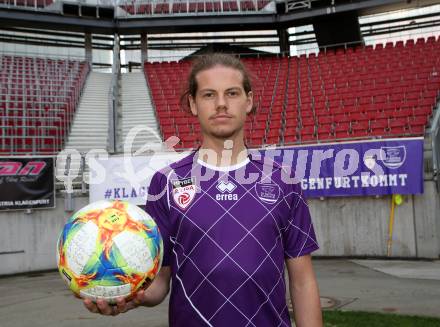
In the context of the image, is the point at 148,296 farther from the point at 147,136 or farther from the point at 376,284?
the point at 147,136

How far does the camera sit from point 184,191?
2068 mm

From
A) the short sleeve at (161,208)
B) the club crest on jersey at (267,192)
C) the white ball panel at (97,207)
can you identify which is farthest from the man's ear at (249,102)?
the white ball panel at (97,207)

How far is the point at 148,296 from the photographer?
2053 mm

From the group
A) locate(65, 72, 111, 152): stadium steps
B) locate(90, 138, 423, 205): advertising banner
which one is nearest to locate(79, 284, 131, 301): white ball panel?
locate(90, 138, 423, 205): advertising banner

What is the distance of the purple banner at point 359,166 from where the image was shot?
988 cm

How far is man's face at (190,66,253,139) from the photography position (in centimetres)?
204

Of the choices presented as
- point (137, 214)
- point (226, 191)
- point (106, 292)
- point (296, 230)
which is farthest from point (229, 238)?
point (106, 292)

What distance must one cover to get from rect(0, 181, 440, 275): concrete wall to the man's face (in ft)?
29.5

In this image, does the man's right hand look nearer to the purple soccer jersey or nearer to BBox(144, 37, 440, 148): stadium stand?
the purple soccer jersey

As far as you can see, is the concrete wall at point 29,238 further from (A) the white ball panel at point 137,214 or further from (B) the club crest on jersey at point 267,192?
(B) the club crest on jersey at point 267,192

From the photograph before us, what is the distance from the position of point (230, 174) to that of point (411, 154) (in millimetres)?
8901

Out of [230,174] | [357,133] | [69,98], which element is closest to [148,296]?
[230,174]

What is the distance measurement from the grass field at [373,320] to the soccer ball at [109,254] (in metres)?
3.83

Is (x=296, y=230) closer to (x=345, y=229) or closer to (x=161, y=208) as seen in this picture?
(x=161, y=208)
